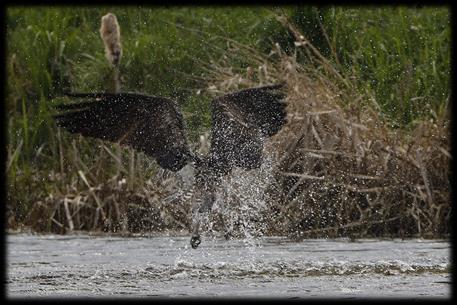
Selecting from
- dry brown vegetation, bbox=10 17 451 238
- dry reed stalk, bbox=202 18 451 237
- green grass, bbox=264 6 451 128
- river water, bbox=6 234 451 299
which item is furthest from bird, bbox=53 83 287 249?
green grass, bbox=264 6 451 128

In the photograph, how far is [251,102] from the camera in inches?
370

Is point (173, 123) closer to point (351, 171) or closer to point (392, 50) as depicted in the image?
point (351, 171)

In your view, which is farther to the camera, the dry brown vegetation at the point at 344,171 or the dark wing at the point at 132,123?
the dry brown vegetation at the point at 344,171

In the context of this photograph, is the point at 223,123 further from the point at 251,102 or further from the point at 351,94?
the point at 351,94

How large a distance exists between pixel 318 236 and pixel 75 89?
12.2ft

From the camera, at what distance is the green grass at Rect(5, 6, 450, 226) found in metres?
Answer: 12.4

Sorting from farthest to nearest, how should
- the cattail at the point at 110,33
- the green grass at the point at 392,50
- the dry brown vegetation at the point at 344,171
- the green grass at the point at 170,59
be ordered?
1. the green grass at the point at 170,59
2. the green grass at the point at 392,50
3. the cattail at the point at 110,33
4. the dry brown vegetation at the point at 344,171

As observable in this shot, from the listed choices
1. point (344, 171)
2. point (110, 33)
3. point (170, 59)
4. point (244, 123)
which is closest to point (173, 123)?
point (244, 123)

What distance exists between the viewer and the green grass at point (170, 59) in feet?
40.7

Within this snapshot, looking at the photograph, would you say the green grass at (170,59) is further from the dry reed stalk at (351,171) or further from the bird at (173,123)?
the bird at (173,123)

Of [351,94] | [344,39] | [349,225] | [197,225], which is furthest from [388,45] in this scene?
[197,225]

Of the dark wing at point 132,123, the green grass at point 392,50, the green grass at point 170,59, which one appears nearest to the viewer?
the dark wing at point 132,123

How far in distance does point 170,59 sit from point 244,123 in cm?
481

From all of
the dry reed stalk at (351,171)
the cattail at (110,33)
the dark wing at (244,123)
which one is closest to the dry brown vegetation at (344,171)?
the dry reed stalk at (351,171)
